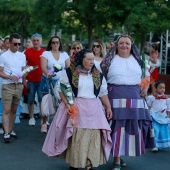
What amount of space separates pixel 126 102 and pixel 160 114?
2.11 meters

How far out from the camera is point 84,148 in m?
5.86

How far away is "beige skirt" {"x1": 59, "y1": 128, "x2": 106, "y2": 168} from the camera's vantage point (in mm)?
5855

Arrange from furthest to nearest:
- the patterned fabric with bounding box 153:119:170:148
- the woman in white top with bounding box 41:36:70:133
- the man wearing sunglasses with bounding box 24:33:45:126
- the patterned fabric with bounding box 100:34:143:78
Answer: the man wearing sunglasses with bounding box 24:33:45:126
the woman in white top with bounding box 41:36:70:133
the patterned fabric with bounding box 153:119:170:148
the patterned fabric with bounding box 100:34:143:78

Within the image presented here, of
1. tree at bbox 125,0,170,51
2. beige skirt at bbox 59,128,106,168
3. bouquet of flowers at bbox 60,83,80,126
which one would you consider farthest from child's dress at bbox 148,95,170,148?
tree at bbox 125,0,170,51

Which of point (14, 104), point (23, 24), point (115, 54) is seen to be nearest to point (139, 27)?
point (14, 104)

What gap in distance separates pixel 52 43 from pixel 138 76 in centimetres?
281

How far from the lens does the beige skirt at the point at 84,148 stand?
5855 mm

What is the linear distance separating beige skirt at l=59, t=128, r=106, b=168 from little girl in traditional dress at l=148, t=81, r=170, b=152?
7.63ft

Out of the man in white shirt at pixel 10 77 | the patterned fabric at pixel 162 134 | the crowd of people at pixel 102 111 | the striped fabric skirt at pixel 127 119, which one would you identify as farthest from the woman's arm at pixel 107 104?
the man in white shirt at pixel 10 77

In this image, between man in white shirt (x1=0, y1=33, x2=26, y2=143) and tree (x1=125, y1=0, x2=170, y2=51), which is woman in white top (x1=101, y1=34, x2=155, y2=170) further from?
tree (x1=125, y1=0, x2=170, y2=51)

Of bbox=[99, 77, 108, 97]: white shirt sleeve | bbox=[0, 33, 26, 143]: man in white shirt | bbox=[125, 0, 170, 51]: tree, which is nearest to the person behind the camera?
bbox=[99, 77, 108, 97]: white shirt sleeve

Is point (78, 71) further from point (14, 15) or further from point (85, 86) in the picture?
point (14, 15)

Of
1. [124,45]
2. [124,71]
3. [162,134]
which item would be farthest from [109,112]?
[162,134]

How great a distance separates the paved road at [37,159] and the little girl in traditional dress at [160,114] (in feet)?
0.87
